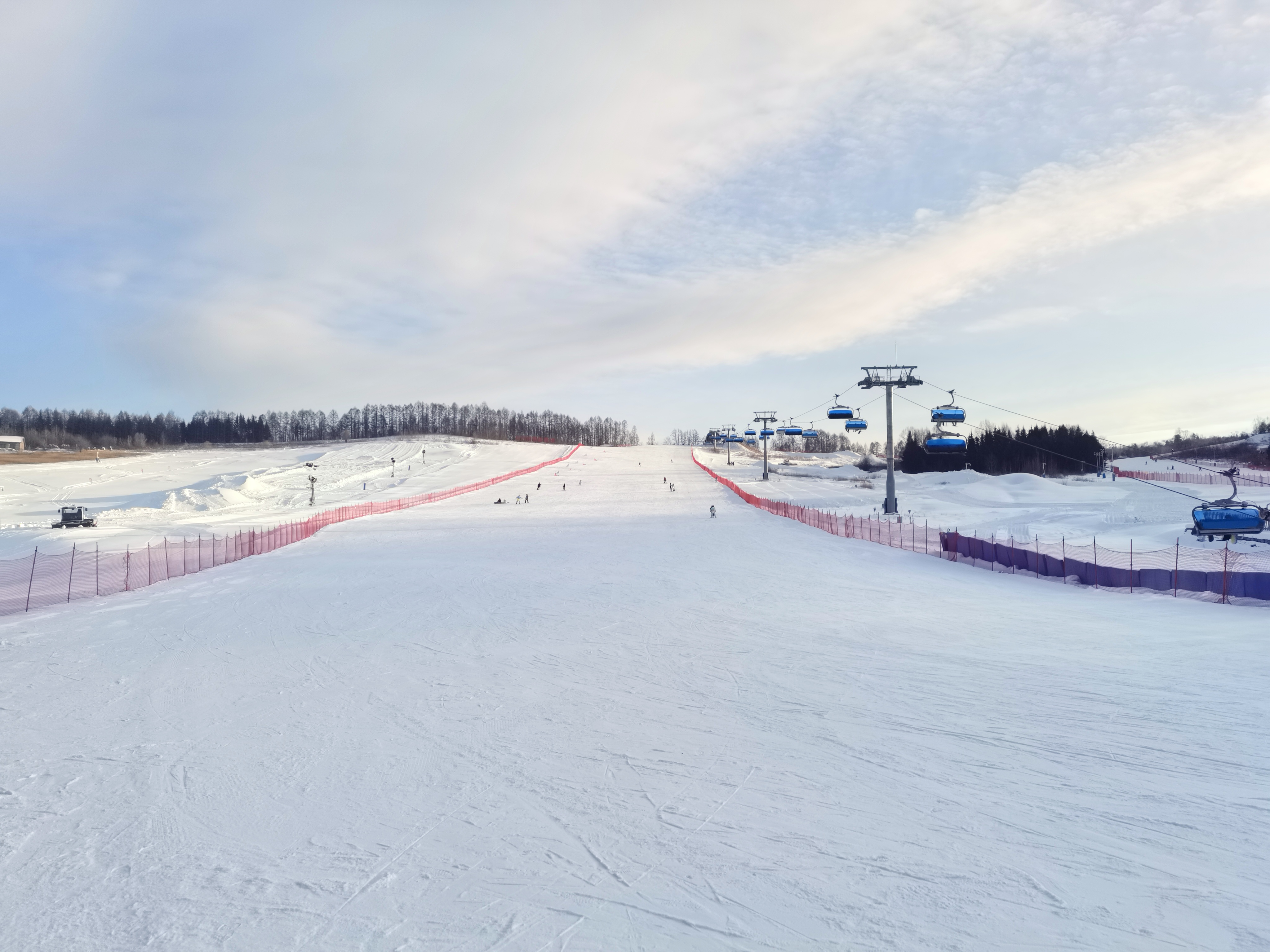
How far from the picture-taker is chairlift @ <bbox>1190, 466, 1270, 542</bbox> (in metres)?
22.8

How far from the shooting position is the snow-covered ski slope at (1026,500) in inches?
1228

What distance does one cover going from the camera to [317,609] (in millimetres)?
17484

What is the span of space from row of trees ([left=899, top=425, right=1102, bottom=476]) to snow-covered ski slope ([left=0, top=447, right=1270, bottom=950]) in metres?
81.1

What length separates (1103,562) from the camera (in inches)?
892

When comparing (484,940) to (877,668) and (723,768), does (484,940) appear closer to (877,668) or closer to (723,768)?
(723,768)

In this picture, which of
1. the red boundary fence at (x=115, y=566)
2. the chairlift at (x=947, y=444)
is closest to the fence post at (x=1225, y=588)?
the chairlift at (x=947, y=444)

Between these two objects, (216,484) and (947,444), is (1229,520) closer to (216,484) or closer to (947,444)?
(947,444)

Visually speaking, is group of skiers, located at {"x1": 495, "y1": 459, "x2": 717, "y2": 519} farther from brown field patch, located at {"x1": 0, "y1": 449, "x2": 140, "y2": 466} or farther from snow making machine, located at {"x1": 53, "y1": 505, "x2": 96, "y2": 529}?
brown field patch, located at {"x1": 0, "y1": 449, "x2": 140, "y2": 466}

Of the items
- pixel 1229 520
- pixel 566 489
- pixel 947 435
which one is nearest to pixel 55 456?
pixel 566 489

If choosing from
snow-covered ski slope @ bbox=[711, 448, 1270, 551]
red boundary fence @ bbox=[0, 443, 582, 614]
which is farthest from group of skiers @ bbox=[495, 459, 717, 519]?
red boundary fence @ bbox=[0, 443, 582, 614]

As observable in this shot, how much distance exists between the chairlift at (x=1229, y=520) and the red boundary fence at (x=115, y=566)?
32601 millimetres

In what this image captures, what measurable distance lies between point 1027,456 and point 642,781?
9781 cm

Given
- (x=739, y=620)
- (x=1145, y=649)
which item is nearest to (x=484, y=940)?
(x=739, y=620)

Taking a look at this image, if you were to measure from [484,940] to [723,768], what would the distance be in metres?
3.43
